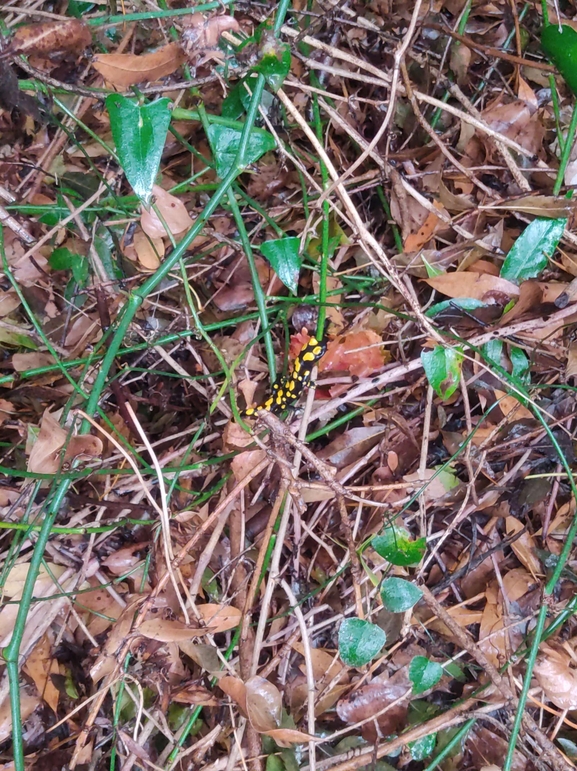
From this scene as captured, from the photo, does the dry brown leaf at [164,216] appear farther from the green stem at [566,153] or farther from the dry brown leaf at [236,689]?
the dry brown leaf at [236,689]

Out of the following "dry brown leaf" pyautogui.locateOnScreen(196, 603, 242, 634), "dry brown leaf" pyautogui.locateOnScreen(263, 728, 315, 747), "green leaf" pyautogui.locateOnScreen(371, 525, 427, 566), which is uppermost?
"green leaf" pyautogui.locateOnScreen(371, 525, 427, 566)

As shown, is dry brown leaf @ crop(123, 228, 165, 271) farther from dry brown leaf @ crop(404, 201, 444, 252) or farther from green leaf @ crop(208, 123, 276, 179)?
dry brown leaf @ crop(404, 201, 444, 252)

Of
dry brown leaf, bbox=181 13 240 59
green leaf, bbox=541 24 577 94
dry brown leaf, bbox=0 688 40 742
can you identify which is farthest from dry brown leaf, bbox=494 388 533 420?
dry brown leaf, bbox=0 688 40 742

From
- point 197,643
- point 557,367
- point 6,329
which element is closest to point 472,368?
point 557,367

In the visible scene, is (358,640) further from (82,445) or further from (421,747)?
(82,445)

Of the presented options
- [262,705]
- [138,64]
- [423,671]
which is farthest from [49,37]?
[423,671]

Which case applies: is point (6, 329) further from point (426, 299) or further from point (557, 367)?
point (557, 367)
